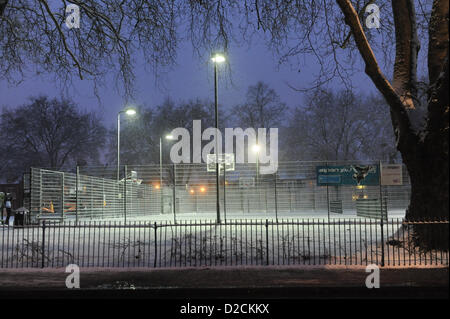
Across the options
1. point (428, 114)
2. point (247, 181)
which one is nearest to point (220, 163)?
point (247, 181)

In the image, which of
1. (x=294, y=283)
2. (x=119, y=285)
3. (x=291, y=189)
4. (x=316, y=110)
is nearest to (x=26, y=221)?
(x=119, y=285)

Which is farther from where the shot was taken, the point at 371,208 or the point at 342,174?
the point at 371,208

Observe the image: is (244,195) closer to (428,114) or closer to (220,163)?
(220,163)

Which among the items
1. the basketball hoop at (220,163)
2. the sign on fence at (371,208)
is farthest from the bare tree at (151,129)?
the sign on fence at (371,208)

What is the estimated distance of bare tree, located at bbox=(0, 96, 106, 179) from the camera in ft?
164

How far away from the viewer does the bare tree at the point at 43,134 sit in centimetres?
5003

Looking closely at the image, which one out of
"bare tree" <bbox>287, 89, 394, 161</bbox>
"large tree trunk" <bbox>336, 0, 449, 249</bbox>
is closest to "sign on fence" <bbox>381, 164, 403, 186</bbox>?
"large tree trunk" <bbox>336, 0, 449, 249</bbox>

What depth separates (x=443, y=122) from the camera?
10422 mm

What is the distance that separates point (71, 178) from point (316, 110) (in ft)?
97.0

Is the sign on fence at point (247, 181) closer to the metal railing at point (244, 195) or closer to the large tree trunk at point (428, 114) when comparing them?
the metal railing at point (244, 195)

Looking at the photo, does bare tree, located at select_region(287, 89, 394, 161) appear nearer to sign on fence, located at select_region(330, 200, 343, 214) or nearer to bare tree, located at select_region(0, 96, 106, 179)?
sign on fence, located at select_region(330, 200, 343, 214)

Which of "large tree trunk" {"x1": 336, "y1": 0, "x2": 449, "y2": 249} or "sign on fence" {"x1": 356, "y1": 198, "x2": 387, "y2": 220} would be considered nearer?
"large tree trunk" {"x1": 336, "y1": 0, "x2": 449, "y2": 249}

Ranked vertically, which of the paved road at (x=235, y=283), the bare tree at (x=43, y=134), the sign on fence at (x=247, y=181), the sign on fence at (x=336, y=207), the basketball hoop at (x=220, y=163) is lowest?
the sign on fence at (x=336, y=207)

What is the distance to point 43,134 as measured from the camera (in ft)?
168
